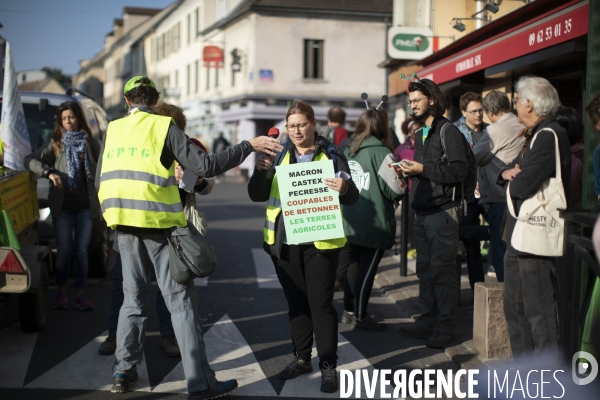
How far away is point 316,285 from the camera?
16.1 ft

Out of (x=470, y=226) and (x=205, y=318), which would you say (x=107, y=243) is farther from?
(x=470, y=226)

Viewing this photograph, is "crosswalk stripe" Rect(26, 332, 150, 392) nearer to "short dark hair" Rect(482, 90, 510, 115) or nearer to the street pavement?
the street pavement

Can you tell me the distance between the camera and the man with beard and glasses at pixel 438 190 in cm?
576

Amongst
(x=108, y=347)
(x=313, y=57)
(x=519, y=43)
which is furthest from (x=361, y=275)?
(x=313, y=57)

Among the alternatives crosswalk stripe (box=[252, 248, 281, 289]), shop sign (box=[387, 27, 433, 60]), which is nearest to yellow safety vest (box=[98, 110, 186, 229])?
crosswalk stripe (box=[252, 248, 281, 289])

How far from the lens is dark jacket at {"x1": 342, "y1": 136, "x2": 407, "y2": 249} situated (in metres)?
6.41

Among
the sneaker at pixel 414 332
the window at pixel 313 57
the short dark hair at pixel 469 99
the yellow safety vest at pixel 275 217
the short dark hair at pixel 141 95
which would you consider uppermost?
the window at pixel 313 57

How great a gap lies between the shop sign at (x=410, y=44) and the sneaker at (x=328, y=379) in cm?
1141

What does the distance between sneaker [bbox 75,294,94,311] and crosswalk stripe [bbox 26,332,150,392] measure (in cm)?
142

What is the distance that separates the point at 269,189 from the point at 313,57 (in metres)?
34.1

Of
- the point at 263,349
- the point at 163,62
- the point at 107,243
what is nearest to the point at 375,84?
the point at 163,62

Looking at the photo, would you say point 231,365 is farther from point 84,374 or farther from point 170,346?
point 84,374

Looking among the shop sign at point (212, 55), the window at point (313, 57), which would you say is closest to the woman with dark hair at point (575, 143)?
the window at point (313, 57)

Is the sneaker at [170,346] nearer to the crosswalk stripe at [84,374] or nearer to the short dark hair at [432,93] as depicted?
the crosswalk stripe at [84,374]
